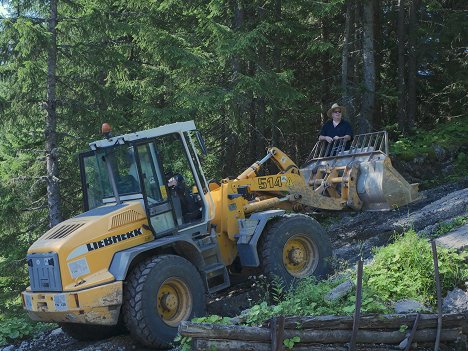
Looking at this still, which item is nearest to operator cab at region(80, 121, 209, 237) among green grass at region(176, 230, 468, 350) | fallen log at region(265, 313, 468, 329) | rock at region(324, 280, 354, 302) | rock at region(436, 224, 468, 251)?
green grass at region(176, 230, 468, 350)

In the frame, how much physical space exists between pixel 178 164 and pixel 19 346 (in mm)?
3328

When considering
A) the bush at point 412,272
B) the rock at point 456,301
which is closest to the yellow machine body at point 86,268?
the bush at point 412,272

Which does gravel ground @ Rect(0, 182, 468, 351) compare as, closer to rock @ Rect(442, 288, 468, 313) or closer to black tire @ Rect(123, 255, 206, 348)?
black tire @ Rect(123, 255, 206, 348)

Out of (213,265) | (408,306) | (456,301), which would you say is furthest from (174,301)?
(456,301)

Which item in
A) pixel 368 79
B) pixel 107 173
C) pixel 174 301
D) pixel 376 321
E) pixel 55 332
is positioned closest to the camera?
pixel 376 321

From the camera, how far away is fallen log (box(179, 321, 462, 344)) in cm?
466

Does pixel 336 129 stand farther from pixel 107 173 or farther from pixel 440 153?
pixel 440 153

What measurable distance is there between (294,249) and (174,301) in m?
2.13

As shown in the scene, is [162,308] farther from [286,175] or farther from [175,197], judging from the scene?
[286,175]

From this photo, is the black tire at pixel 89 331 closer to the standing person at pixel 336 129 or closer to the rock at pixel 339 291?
the rock at pixel 339 291

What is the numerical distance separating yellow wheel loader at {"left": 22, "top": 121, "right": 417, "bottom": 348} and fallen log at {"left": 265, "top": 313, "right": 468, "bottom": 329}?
203 centimetres

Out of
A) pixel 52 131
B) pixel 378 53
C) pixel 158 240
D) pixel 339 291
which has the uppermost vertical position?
Result: pixel 378 53

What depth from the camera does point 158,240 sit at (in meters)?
6.74

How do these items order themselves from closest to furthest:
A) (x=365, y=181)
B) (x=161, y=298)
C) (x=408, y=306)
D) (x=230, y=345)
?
(x=230, y=345) < (x=408, y=306) < (x=161, y=298) < (x=365, y=181)
